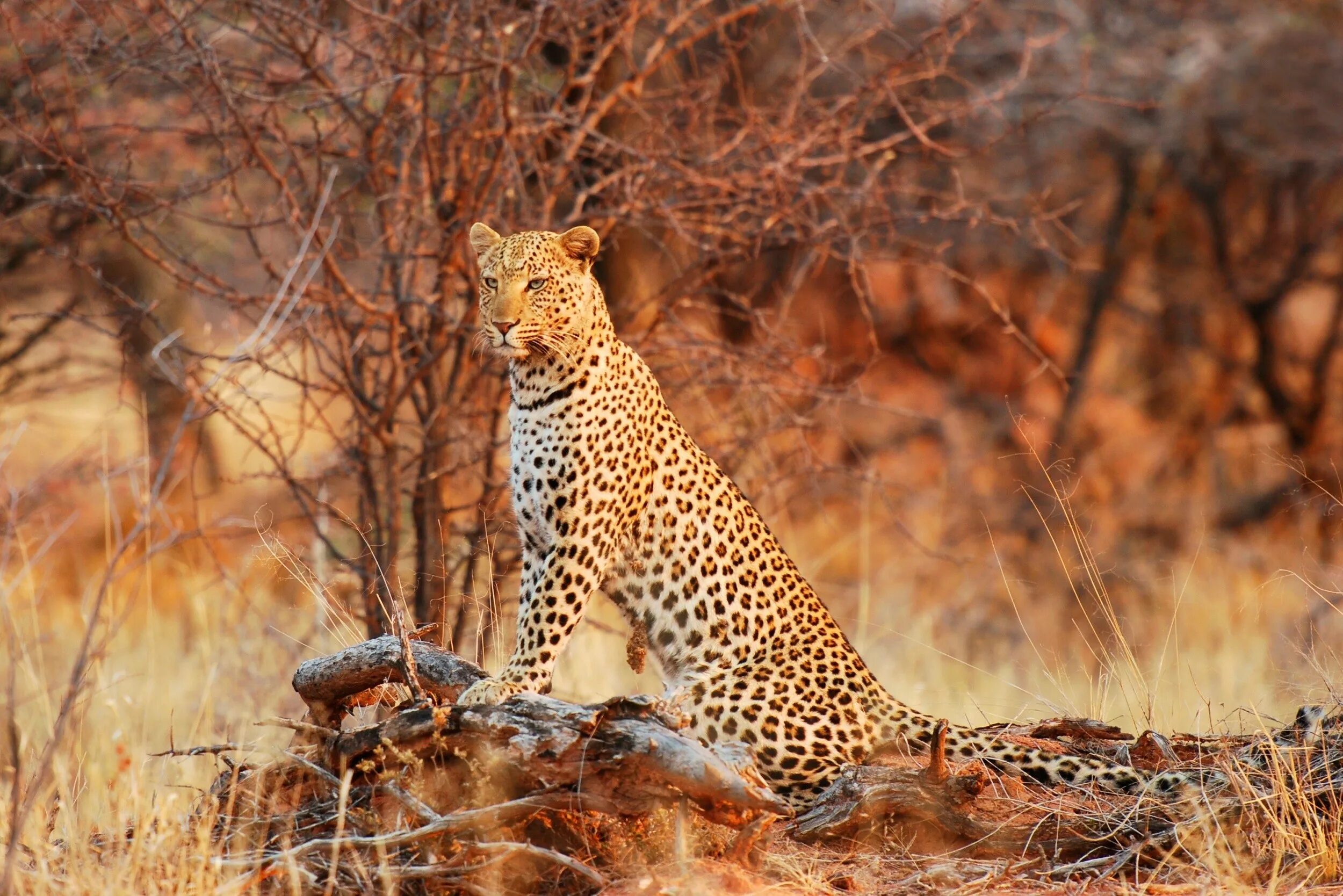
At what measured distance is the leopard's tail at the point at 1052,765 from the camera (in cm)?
473

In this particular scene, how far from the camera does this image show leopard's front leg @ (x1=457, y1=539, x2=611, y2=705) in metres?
5.42

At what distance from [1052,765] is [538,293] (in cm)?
261

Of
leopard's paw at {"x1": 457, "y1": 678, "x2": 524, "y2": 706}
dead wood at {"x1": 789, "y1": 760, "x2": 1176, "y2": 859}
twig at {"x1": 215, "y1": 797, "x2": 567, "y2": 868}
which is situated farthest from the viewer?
leopard's paw at {"x1": 457, "y1": 678, "x2": 524, "y2": 706}

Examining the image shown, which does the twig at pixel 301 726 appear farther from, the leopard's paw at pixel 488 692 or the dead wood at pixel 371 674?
the leopard's paw at pixel 488 692

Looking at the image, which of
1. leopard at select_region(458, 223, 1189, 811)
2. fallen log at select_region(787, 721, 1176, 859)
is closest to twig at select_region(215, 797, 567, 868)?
fallen log at select_region(787, 721, 1176, 859)

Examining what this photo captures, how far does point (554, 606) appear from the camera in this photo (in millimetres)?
5449

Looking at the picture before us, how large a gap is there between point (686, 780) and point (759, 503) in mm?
6182

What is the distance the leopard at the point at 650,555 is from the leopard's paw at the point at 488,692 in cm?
12

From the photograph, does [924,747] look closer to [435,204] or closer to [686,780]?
[686,780]

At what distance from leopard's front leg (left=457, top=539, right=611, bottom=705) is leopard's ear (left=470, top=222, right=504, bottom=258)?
52.7 inches

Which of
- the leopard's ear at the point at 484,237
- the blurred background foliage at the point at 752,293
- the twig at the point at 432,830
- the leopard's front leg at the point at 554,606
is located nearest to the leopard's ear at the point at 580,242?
the leopard's ear at the point at 484,237

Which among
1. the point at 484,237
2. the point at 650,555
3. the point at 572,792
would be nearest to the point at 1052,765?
the point at 650,555

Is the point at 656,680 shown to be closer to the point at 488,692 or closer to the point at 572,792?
the point at 488,692

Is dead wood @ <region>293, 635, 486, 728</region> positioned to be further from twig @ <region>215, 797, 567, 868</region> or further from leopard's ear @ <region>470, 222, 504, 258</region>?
leopard's ear @ <region>470, 222, 504, 258</region>
